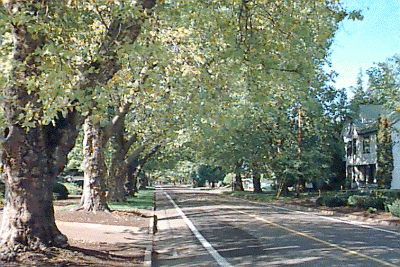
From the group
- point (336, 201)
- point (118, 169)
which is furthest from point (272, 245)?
point (118, 169)

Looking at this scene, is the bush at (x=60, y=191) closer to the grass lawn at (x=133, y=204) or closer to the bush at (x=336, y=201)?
the grass lawn at (x=133, y=204)

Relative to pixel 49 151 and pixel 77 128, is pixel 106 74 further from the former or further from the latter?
pixel 49 151

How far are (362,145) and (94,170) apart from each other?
33.8 m

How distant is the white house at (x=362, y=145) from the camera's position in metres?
45.8

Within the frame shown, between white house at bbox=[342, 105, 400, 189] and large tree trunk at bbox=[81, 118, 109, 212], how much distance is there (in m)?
30.6

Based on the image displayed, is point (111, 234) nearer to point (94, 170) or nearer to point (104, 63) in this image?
point (94, 170)

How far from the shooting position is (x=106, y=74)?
9.95 metres

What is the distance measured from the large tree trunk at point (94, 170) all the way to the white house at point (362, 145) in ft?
100

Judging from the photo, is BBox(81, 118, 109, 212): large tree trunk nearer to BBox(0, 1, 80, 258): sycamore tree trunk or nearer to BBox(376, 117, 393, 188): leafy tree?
BBox(0, 1, 80, 258): sycamore tree trunk

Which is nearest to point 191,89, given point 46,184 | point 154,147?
point 46,184

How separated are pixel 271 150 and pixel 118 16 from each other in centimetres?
3260

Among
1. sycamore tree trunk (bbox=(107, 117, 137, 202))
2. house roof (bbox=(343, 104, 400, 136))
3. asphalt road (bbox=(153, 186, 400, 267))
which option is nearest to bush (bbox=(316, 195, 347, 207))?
asphalt road (bbox=(153, 186, 400, 267))

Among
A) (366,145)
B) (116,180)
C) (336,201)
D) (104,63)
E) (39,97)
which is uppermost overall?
(366,145)

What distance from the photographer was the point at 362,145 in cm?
4747
